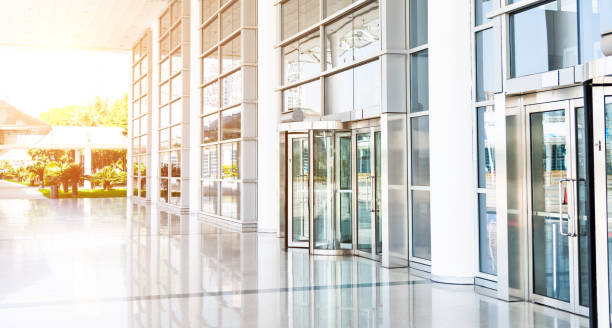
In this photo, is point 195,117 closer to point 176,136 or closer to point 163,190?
point 176,136

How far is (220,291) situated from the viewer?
8242mm

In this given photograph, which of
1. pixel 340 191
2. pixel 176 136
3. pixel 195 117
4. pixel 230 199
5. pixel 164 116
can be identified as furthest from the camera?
pixel 164 116

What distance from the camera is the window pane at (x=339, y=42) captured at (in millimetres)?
12094

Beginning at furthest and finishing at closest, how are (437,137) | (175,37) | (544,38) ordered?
(175,37) → (437,137) → (544,38)

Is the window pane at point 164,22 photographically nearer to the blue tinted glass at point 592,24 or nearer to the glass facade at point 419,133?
the glass facade at point 419,133

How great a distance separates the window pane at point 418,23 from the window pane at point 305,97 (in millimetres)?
3616

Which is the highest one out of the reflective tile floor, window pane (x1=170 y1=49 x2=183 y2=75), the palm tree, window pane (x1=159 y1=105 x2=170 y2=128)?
window pane (x1=170 y1=49 x2=183 y2=75)

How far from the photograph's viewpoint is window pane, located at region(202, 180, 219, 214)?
63.9ft

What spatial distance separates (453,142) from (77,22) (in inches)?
967

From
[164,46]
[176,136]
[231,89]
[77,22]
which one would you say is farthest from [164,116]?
[231,89]

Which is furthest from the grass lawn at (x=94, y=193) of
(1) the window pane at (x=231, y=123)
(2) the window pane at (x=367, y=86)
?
(2) the window pane at (x=367, y=86)

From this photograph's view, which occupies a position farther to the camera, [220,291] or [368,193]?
[368,193]

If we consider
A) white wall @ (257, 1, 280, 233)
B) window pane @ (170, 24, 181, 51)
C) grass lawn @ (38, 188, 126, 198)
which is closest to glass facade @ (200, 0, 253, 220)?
white wall @ (257, 1, 280, 233)

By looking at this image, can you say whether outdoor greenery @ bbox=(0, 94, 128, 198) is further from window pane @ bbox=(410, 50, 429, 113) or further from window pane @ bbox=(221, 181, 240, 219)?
window pane @ bbox=(410, 50, 429, 113)
